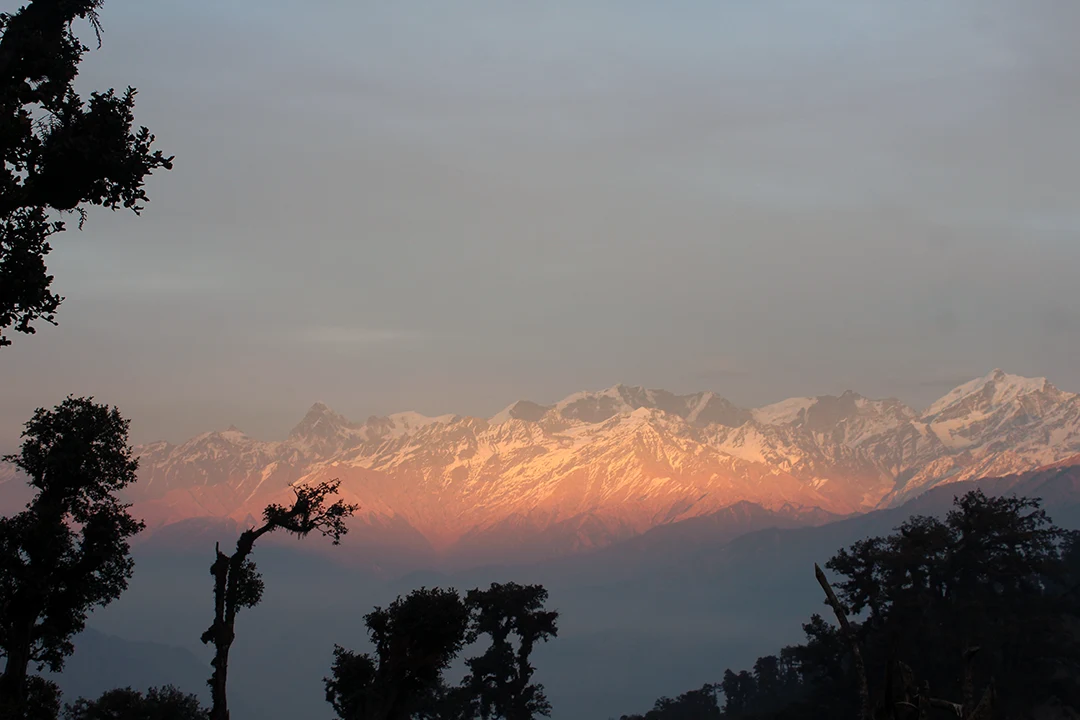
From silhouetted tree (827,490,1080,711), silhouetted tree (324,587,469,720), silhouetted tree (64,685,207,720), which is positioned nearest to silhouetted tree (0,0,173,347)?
silhouetted tree (324,587,469,720)

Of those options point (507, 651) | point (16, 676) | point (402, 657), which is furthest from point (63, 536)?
point (507, 651)

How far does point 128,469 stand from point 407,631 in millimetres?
13900

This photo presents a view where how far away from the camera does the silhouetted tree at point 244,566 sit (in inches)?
1351

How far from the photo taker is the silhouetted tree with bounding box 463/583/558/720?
83750mm

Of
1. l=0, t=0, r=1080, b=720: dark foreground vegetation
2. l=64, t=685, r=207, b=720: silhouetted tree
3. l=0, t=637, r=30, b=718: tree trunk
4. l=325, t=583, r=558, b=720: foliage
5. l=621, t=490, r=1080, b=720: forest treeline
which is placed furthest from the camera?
l=621, t=490, r=1080, b=720: forest treeline

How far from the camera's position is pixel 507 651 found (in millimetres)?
85312

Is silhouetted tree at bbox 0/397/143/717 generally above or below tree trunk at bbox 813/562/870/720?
above

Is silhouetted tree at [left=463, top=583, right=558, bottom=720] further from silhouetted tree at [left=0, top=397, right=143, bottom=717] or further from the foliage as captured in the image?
silhouetted tree at [left=0, top=397, right=143, bottom=717]

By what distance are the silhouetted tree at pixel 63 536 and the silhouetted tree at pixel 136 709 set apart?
3092cm

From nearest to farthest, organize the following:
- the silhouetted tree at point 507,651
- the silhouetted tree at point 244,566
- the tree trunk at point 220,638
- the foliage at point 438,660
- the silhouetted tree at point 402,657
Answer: the tree trunk at point 220,638 → the silhouetted tree at point 244,566 → the silhouetted tree at point 402,657 → the foliage at point 438,660 → the silhouetted tree at point 507,651

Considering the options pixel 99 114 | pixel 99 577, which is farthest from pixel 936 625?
pixel 99 114

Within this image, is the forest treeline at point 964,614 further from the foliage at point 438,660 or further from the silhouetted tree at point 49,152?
the silhouetted tree at point 49,152

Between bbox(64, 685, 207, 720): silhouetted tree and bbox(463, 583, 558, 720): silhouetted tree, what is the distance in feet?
70.3

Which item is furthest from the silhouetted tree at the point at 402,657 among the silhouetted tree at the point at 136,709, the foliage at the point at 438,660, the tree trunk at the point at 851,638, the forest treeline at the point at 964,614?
the forest treeline at the point at 964,614
